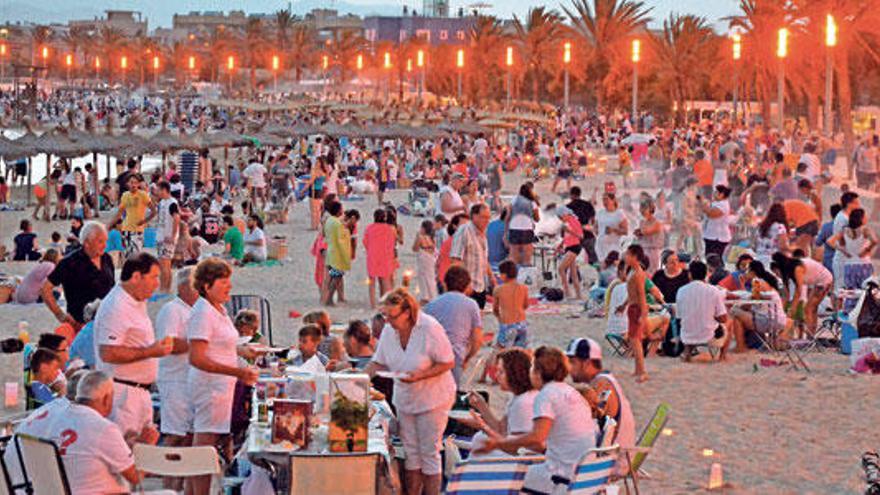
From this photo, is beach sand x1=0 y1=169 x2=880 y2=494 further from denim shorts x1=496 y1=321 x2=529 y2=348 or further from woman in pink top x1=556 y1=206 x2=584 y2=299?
woman in pink top x1=556 y1=206 x2=584 y2=299

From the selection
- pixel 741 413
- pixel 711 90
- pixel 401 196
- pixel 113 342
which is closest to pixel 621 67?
pixel 711 90

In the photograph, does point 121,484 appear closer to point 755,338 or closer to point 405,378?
point 405,378

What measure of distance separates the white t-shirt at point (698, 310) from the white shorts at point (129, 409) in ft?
23.5

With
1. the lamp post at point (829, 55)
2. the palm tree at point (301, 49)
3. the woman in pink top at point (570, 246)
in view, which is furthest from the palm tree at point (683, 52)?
the woman in pink top at point (570, 246)

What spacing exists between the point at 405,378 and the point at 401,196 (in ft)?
93.2

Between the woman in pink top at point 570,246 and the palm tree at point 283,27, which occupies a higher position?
the palm tree at point 283,27

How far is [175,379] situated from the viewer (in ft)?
28.8

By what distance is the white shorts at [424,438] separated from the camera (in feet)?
28.5

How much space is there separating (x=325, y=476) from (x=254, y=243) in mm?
15938

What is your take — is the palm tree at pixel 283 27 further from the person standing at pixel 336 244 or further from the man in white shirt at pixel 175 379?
the man in white shirt at pixel 175 379

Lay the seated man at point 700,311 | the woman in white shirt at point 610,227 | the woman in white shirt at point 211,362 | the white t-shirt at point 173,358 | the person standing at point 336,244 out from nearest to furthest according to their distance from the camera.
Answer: the woman in white shirt at point 211,362 < the white t-shirt at point 173,358 < the seated man at point 700,311 < the person standing at point 336,244 < the woman in white shirt at point 610,227

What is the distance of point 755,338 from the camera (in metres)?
15.6

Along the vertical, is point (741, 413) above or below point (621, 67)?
below

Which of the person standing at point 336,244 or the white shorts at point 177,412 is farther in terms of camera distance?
the person standing at point 336,244
